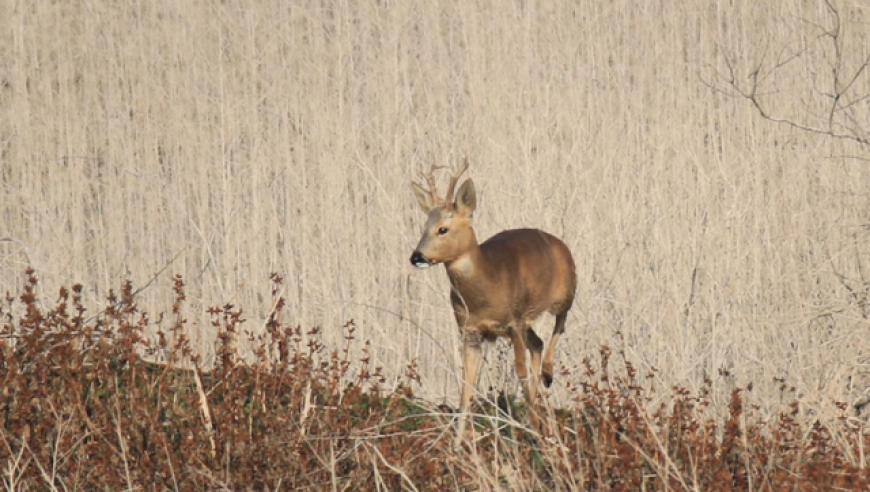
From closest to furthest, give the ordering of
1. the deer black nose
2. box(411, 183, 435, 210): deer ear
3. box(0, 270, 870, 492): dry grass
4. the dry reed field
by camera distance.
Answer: box(0, 270, 870, 492): dry grass
the deer black nose
box(411, 183, 435, 210): deer ear
the dry reed field

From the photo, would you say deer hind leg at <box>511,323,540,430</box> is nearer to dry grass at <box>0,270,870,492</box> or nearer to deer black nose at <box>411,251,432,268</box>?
dry grass at <box>0,270,870,492</box>

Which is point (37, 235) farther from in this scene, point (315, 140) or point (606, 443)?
A: point (606, 443)

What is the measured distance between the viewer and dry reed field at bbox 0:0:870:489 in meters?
6.22

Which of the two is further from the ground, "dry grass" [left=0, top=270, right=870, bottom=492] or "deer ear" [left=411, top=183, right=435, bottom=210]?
"deer ear" [left=411, top=183, right=435, bottom=210]

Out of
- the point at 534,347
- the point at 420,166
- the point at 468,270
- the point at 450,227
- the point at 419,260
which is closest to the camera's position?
the point at 419,260

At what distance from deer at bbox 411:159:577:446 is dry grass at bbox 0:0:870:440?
1.51 ft

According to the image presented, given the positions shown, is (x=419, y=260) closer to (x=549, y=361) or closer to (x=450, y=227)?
(x=450, y=227)

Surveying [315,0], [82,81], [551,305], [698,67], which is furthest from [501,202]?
[82,81]

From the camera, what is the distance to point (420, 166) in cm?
697

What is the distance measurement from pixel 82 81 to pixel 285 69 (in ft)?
5.22

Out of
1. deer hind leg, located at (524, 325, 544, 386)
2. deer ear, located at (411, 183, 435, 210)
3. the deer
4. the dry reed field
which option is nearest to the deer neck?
the deer

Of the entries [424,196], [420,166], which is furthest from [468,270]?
[420,166]

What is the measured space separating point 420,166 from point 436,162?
0.32 feet

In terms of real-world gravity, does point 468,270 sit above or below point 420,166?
below
